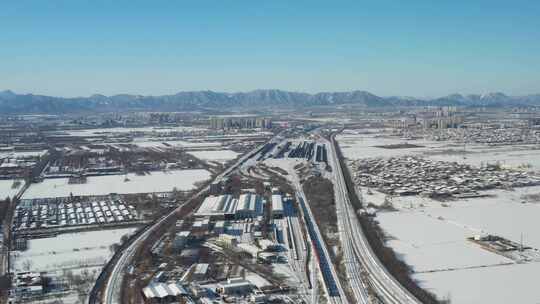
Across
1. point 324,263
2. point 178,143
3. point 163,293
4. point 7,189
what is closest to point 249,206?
point 324,263

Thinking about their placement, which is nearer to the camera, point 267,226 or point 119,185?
point 267,226

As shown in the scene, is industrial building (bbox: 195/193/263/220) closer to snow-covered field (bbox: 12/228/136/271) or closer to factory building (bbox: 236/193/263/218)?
factory building (bbox: 236/193/263/218)

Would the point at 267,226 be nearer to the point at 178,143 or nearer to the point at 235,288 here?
the point at 235,288

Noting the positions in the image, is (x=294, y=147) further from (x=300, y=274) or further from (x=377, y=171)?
(x=300, y=274)

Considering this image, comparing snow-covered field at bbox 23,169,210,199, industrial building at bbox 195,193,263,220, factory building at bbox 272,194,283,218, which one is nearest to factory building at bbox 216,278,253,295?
industrial building at bbox 195,193,263,220

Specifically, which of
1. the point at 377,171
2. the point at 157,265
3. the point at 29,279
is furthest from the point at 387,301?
the point at 377,171

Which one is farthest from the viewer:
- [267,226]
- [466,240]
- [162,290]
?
[267,226]

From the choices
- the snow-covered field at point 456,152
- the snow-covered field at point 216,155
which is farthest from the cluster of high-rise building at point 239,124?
the snow-covered field at point 216,155
